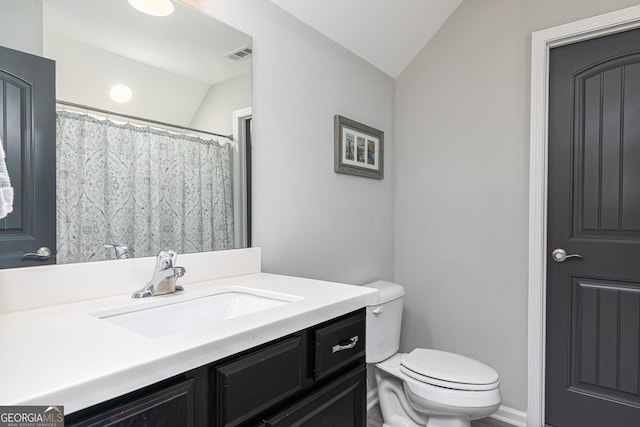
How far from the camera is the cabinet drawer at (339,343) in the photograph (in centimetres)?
97

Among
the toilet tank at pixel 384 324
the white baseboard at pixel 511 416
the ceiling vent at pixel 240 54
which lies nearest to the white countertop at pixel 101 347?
the toilet tank at pixel 384 324

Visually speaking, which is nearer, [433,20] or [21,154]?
[21,154]

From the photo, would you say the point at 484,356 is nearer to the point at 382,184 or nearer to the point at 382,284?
the point at 382,284

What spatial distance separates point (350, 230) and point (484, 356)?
107 centimetres

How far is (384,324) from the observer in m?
1.92

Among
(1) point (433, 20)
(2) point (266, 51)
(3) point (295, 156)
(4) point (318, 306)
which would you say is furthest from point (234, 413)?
(1) point (433, 20)

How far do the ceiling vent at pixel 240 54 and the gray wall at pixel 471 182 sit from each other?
1270mm

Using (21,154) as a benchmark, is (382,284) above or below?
below

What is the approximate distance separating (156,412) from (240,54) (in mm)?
1293

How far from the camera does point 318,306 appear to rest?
0.96 meters

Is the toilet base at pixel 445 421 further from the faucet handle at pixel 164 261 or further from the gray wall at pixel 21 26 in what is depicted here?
the gray wall at pixel 21 26

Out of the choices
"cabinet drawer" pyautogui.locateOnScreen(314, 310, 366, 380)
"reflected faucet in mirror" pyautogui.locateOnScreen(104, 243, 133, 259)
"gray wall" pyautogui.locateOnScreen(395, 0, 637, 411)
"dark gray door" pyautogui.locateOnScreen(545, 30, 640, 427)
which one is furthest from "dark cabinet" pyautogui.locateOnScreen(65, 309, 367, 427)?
"dark gray door" pyautogui.locateOnScreen(545, 30, 640, 427)

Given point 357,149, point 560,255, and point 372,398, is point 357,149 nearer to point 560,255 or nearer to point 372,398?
point 560,255

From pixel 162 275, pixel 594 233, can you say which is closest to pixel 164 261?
pixel 162 275
